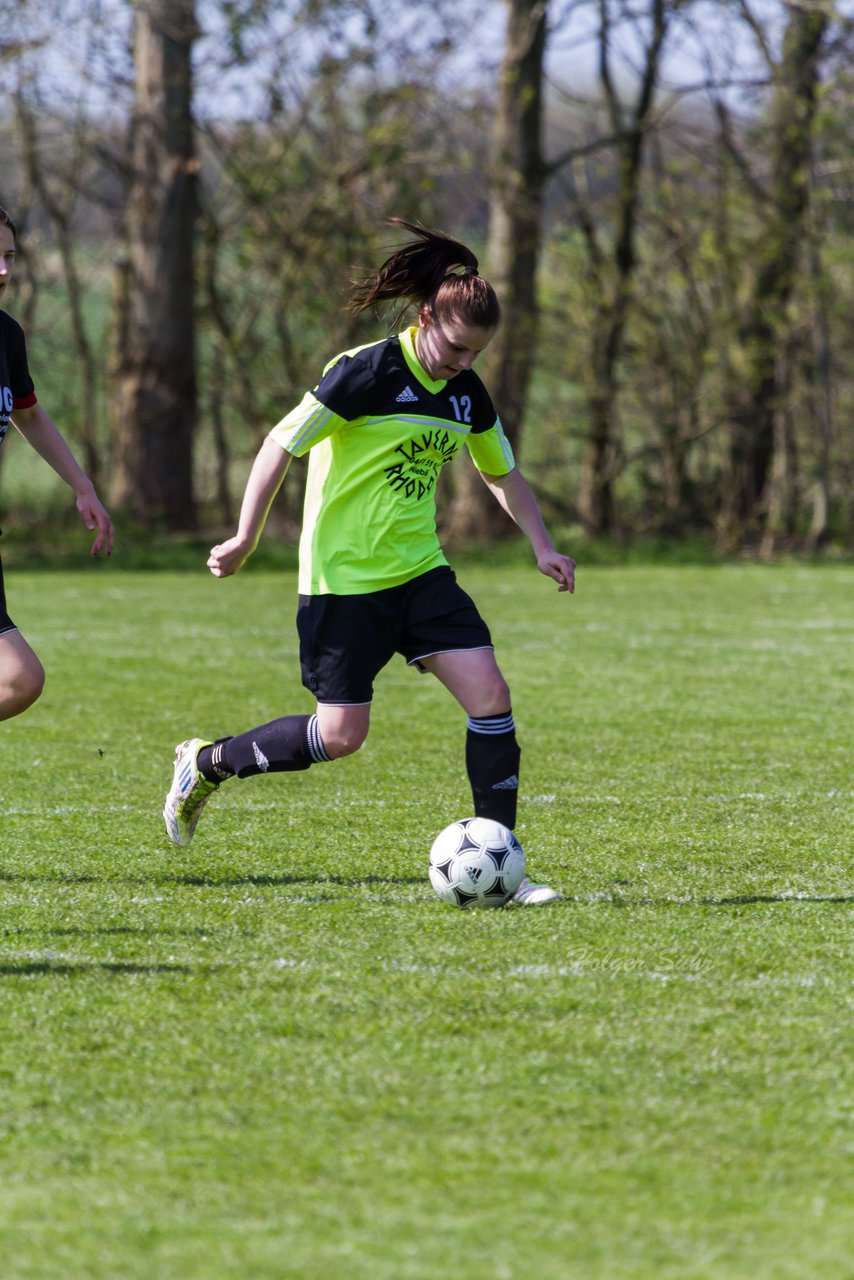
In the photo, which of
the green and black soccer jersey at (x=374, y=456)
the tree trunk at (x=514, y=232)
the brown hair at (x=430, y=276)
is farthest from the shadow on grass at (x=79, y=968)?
the tree trunk at (x=514, y=232)

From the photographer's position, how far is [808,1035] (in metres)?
3.35

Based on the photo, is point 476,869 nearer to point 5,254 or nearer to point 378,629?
point 378,629

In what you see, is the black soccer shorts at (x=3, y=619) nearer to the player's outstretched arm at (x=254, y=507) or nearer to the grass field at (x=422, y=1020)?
the player's outstretched arm at (x=254, y=507)

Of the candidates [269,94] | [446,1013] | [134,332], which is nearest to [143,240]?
[134,332]

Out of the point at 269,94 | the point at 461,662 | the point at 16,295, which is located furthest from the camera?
the point at 16,295

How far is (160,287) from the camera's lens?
18.0m

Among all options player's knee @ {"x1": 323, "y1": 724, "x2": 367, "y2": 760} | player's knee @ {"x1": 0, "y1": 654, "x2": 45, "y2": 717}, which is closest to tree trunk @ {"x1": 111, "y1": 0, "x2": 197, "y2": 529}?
player's knee @ {"x1": 323, "y1": 724, "x2": 367, "y2": 760}

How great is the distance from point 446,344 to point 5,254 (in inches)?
47.6

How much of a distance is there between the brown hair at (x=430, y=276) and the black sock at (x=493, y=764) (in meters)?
1.13

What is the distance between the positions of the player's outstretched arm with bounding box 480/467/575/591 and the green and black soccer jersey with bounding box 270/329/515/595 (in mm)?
318

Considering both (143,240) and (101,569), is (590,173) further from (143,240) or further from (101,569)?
(101,569)

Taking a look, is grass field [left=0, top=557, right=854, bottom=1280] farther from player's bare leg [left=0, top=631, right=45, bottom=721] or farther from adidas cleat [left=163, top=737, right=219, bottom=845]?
player's bare leg [left=0, top=631, right=45, bottom=721]

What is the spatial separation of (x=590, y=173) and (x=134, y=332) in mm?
5420

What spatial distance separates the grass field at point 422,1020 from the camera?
2471mm
